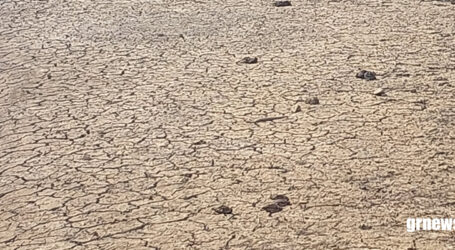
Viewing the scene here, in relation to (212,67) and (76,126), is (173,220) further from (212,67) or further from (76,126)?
(212,67)

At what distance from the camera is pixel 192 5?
6863mm

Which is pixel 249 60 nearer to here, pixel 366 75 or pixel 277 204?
A: pixel 366 75

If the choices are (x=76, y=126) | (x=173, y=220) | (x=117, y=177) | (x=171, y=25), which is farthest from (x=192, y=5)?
(x=173, y=220)

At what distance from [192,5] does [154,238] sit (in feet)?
12.8

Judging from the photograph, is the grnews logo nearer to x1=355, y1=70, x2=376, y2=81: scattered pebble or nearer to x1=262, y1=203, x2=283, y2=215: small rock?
x1=262, y1=203, x2=283, y2=215: small rock

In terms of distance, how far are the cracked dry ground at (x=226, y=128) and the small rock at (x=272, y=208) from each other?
3 cm

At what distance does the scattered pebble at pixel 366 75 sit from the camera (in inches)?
193

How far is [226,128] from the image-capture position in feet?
14.0

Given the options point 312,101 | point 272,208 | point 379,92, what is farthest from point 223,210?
point 379,92

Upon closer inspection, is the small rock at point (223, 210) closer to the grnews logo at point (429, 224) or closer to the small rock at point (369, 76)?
the grnews logo at point (429, 224)

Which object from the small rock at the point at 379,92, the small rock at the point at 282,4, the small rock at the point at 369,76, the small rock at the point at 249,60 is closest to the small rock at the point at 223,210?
the small rock at the point at 379,92

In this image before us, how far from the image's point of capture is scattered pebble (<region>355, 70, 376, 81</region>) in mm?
4898

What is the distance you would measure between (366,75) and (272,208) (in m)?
1.77

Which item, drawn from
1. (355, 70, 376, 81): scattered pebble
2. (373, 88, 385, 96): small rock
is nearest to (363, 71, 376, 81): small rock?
(355, 70, 376, 81): scattered pebble
